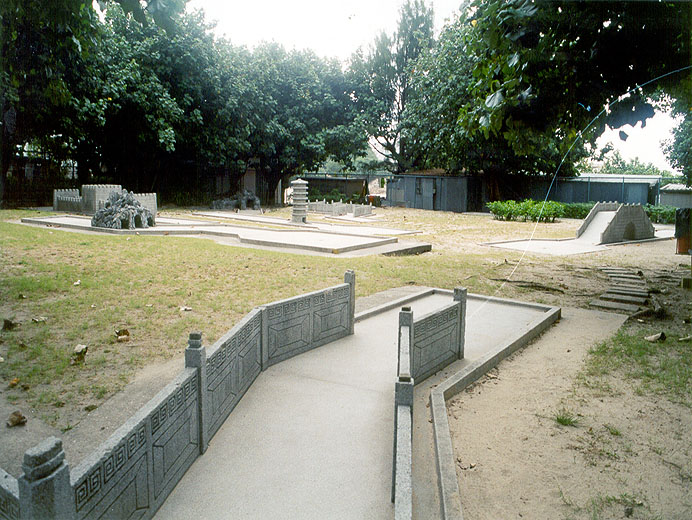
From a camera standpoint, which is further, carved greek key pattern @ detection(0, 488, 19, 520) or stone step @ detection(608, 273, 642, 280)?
stone step @ detection(608, 273, 642, 280)

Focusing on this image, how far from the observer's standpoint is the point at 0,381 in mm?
5215

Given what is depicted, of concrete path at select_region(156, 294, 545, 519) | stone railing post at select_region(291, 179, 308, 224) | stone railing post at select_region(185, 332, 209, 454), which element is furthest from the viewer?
stone railing post at select_region(291, 179, 308, 224)

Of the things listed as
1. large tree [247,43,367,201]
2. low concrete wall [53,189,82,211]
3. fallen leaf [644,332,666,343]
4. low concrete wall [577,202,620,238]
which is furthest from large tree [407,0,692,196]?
large tree [247,43,367,201]

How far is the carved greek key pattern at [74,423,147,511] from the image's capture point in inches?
99.0

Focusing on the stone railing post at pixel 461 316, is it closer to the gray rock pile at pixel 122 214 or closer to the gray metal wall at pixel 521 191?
the gray rock pile at pixel 122 214

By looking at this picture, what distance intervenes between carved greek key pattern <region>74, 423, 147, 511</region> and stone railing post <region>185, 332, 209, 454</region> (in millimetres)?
784

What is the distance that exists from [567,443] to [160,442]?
3.03 metres

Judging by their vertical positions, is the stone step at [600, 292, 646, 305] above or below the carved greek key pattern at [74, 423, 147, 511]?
below

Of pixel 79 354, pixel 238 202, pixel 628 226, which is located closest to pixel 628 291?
pixel 79 354

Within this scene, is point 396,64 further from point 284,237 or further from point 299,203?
point 284,237

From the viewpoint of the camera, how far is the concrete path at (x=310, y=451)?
3.42m

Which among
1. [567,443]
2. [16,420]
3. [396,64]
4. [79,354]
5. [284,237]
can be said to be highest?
[396,64]

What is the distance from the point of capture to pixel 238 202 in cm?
2981

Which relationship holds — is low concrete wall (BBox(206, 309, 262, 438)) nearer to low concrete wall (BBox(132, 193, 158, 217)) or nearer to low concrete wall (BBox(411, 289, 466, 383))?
low concrete wall (BBox(411, 289, 466, 383))
